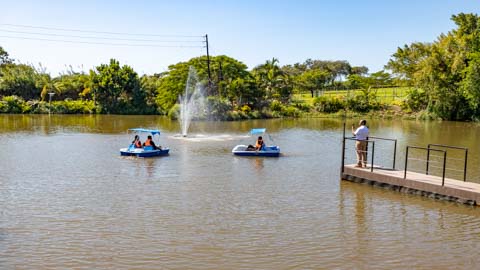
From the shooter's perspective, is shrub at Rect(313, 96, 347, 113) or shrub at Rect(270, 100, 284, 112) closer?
shrub at Rect(270, 100, 284, 112)

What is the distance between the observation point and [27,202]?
1584cm

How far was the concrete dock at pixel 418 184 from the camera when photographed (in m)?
15.9

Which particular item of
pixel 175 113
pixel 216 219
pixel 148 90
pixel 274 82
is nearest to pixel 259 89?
pixel 274 82

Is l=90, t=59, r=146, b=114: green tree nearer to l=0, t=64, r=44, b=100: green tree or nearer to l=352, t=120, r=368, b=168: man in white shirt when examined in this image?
l=0, t=64, r=44, b=100: green tree

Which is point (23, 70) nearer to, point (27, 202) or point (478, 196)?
point (27, 202)

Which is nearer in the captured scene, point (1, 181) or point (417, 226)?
point (417, 226)

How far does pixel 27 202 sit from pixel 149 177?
5.45 meters

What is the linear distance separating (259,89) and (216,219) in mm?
54060

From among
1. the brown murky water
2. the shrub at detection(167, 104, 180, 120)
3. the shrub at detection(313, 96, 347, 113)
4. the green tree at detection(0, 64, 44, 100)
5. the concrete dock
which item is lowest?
the brown murky water

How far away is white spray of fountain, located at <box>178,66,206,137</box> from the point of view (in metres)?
58.4

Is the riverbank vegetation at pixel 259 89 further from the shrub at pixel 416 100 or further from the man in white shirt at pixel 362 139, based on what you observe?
the man in white shirt at pixel 362 139

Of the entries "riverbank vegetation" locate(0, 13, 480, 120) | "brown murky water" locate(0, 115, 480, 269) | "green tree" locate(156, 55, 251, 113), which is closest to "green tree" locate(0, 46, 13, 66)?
"riverbank vegetation" locate(0, 13, 480, 120)

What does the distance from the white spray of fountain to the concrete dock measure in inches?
1468

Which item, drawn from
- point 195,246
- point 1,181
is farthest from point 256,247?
point 1,181
